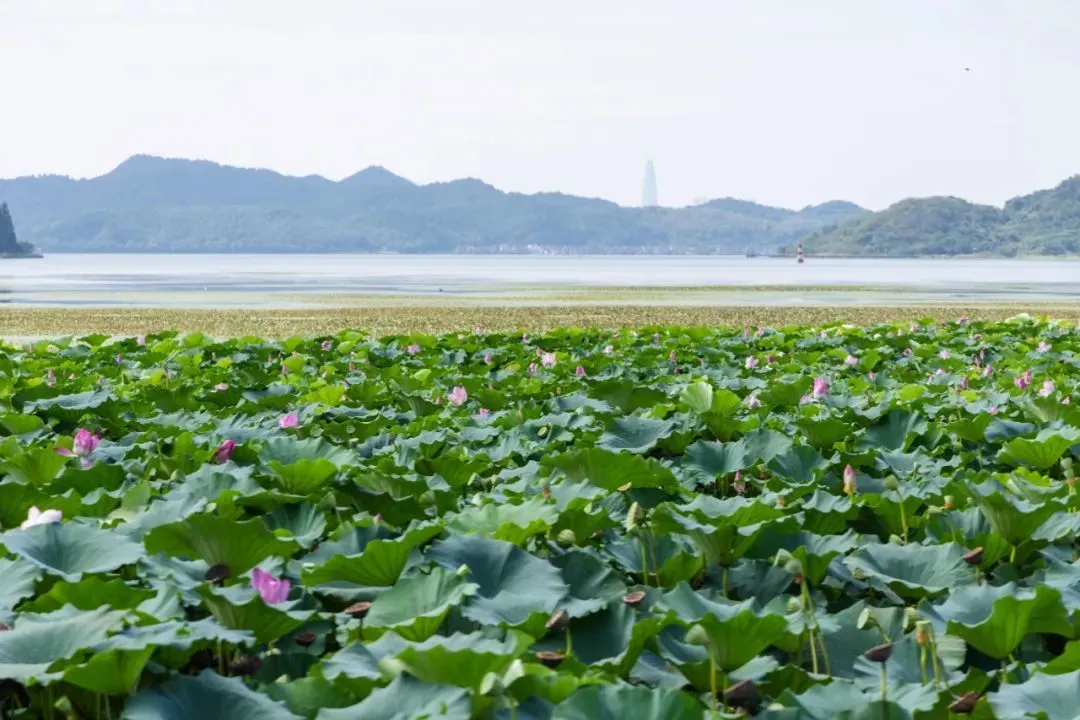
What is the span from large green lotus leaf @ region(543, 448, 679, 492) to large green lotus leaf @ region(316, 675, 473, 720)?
1978mm

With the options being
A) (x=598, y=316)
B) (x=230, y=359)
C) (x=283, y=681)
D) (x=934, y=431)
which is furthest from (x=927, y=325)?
(x=598, y=316)

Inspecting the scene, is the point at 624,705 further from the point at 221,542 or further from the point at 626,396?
the point at 626,396

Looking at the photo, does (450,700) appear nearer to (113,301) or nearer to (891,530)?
(891,530)

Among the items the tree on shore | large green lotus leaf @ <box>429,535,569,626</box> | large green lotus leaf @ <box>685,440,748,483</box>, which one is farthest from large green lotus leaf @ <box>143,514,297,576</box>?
the tree on shore

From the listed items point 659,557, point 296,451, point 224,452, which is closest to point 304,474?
point 296,451

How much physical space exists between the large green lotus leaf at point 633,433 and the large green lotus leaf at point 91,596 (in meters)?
2.69

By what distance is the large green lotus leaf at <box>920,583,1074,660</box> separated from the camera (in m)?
2.68

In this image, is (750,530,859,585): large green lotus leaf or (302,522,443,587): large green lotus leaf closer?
(302,522,443,587): large green lotus leaf

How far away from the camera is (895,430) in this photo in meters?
5.62

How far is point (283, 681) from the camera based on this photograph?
255cm

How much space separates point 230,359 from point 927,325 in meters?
8.33

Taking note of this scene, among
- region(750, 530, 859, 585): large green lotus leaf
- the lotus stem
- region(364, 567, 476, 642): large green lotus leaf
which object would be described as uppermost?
region(364, 567, 476, 642): large green lotus leaf

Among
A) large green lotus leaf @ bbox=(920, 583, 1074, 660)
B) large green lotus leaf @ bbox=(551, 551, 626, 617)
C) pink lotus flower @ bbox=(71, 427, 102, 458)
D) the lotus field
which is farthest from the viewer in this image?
pink lotus flower @ bbox=(71, 427, 102, 458)

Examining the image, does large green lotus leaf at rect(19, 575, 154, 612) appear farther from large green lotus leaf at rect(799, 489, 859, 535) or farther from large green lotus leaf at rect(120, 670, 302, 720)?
large green lotus leaf at rect(799, 489, 859, 535)
